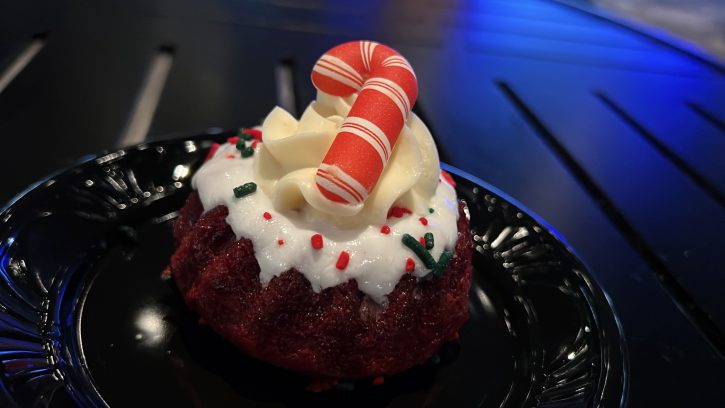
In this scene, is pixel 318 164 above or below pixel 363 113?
below

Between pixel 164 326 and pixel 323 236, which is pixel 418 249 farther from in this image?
pixel 164 326

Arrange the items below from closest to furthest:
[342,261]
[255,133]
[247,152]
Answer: [342,261] → [247,152] → [255,133]

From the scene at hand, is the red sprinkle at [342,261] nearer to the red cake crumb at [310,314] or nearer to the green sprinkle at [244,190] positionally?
the red cake crumb at [310,314]

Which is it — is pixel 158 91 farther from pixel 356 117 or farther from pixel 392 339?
pixel 392 339

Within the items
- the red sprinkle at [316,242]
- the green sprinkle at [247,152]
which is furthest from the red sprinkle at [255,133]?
the red sprinkle at [316,242]

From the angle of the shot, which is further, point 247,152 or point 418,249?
point 247,152

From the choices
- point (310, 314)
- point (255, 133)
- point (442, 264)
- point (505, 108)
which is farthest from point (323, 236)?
point (505, 108)

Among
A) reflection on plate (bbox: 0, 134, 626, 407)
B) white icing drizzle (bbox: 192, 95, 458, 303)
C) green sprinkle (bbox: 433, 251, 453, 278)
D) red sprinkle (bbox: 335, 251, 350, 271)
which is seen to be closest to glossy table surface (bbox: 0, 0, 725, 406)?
reflection on plate (bbox: 0, 134, 626, 407)

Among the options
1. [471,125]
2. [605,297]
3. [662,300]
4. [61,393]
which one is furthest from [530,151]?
[61,393]
